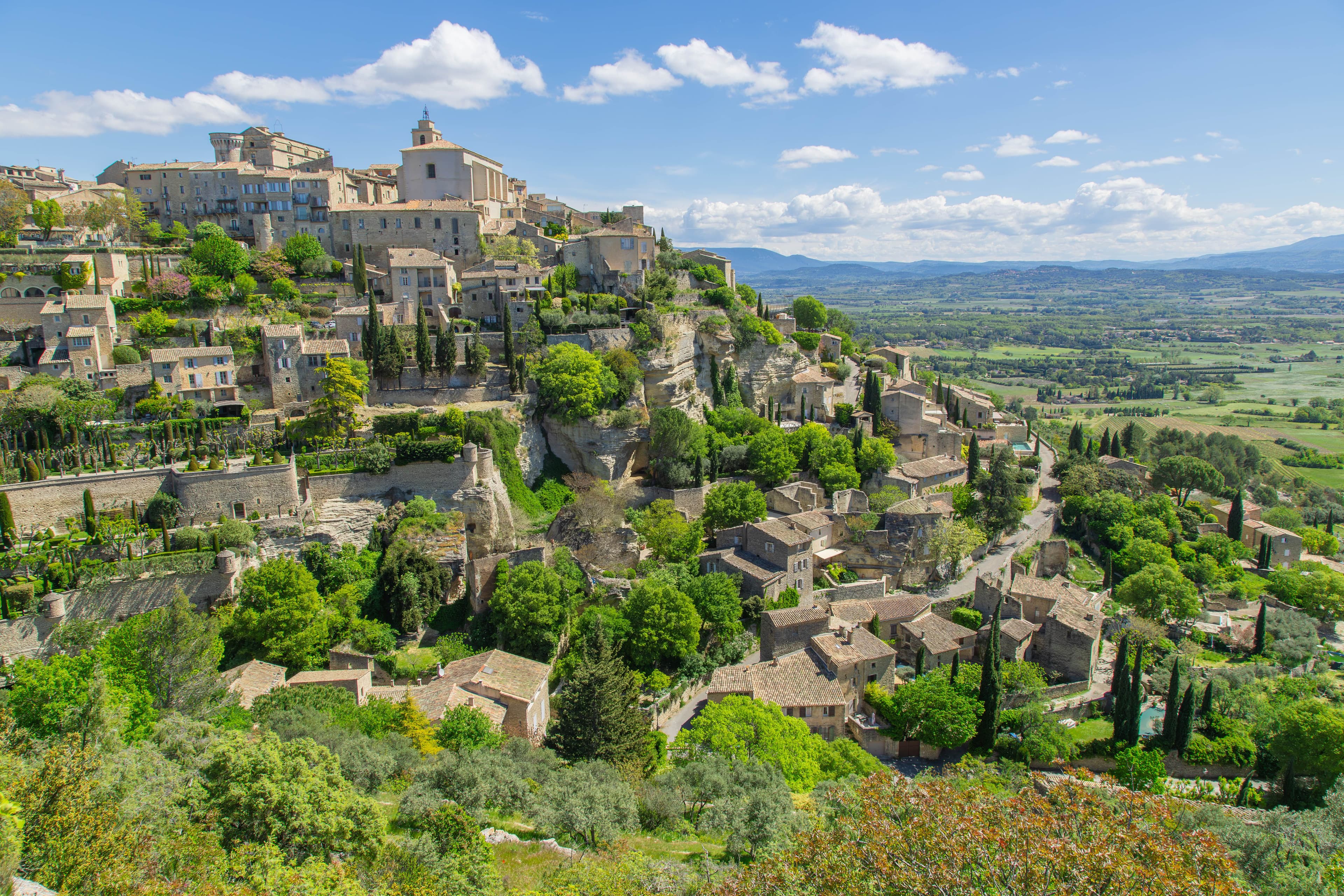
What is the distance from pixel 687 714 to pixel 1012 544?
2569 centimetres

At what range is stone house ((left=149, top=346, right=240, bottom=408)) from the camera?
115 ft

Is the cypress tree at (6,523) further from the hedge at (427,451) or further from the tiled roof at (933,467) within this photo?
the tiled roof at (933,467)

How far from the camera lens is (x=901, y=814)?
13328 mm

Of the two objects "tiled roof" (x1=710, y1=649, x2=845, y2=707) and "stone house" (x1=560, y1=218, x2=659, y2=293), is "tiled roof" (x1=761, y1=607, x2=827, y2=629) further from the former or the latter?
"stone house" (x1=560, y1=218, x2=659, y2=293)

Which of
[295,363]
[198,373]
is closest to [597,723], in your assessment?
[295,363]

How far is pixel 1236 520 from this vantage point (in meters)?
50.8

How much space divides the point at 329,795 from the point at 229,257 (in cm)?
3823

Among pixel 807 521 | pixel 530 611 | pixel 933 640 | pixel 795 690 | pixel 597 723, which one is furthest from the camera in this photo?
pixel 807 521

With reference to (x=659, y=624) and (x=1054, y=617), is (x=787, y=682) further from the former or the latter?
(x=1054, y=617)

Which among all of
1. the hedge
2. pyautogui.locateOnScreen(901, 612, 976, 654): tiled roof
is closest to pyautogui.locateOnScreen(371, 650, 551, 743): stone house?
the hedge

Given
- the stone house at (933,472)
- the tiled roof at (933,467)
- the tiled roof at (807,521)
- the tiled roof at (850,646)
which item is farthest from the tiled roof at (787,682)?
the tiled roof at (933,467)

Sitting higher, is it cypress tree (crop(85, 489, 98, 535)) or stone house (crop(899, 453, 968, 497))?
cypress tree (crop(85, 489, 98, 535))

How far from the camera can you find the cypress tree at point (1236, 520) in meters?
50.7

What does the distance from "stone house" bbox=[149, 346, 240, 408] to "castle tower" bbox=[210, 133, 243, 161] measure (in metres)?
26.9
